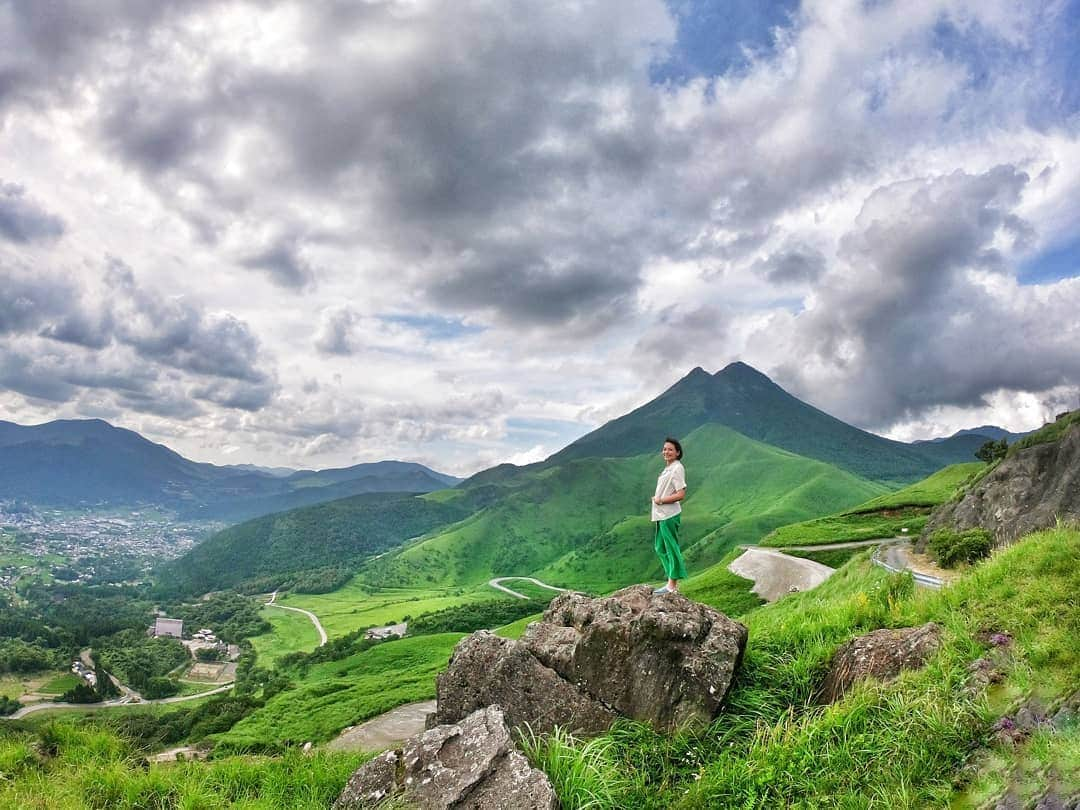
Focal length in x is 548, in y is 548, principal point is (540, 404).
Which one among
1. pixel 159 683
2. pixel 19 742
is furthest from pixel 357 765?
pixel 159 683

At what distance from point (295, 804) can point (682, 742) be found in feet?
19.5

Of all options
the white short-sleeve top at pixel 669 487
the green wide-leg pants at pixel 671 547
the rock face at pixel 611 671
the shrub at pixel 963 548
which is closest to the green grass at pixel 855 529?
the shrub at pixel 963 548

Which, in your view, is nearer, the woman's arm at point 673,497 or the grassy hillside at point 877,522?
the woman's arm at point 673,497

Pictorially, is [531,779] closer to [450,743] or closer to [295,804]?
[450,743]

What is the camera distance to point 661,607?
34.1 feet

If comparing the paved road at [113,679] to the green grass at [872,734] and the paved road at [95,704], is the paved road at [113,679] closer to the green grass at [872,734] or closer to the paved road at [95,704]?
the paved road at [95,704]

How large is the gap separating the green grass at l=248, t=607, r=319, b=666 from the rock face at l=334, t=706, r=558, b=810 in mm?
160437

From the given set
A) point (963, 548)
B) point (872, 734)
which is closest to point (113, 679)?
point (963, 548)

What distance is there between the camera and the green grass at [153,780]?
8.29 metres

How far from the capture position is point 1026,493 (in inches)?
1395

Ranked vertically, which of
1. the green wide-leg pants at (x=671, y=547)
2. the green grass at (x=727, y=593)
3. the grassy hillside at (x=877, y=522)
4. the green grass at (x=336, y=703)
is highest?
the green wide-leg pants at (x=671, y=547)

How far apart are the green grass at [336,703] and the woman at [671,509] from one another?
22776mm

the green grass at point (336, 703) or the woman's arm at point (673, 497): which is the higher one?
the woman's arm at point (673, 497)

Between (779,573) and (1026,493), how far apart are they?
65.6 feet
